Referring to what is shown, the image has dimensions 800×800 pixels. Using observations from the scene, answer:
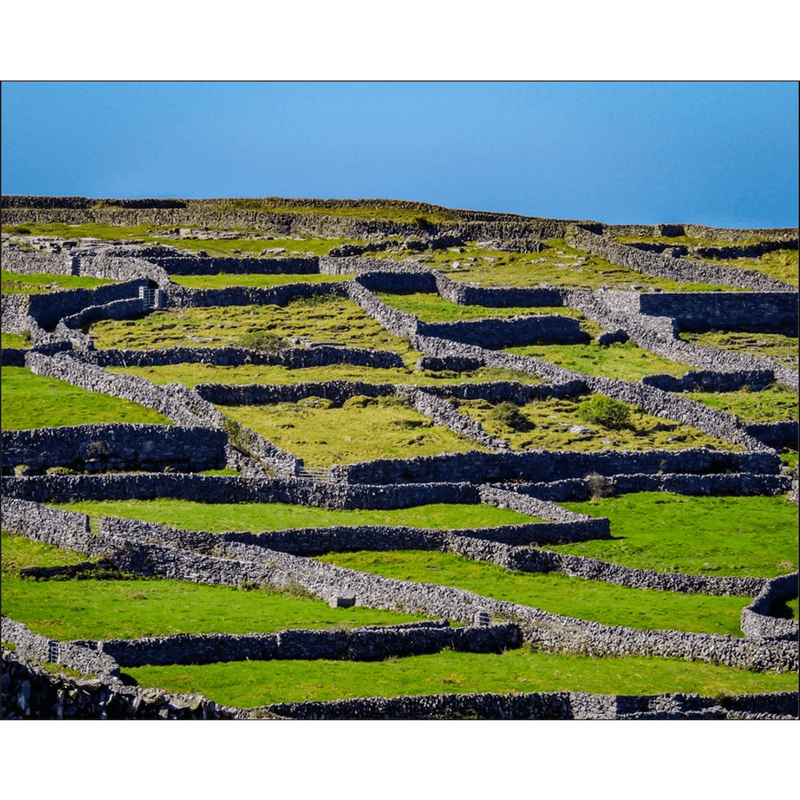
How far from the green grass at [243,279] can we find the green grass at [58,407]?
18.5 m

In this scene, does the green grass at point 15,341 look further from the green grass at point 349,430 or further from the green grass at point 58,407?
the green grass at point 349,430

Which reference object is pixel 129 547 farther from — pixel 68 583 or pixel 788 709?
pixel 788 709

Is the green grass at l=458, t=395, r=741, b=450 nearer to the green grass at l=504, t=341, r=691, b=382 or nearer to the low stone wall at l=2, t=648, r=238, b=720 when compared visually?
the green grass at l=504, t=341, r=691, b=382

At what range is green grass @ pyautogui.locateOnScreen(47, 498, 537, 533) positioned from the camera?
50.6 m

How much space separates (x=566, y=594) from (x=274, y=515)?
9154 mm

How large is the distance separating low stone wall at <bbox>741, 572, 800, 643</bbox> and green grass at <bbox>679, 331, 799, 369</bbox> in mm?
26199

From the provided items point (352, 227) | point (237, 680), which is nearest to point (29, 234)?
point (352, 227)

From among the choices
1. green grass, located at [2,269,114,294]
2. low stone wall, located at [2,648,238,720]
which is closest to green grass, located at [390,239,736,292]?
green grass, located at [2,269,114,294]


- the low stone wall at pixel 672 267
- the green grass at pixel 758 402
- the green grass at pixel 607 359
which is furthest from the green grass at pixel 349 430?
the low stone wall at pixel 672 267

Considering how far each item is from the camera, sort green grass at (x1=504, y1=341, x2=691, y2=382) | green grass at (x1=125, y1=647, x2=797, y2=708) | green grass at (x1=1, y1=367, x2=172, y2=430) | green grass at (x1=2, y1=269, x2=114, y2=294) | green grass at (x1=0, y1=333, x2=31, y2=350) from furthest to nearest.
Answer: green grass at (x1=2, y1=269, x2=114, y2=294) → green grass at (x1=504, y1=341, x2=691, y2=382) → green grass at (x1=0, y1=333, x2=31, y2=350) → green grass at (x1=1, y1=367, x2=172, y2=430) → green grass at (x1=125, y1=647, x2=797, y2=708)

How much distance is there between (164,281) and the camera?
265ft

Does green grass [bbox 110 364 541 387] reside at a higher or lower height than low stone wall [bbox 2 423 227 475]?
higher

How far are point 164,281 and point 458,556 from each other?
1313 inches

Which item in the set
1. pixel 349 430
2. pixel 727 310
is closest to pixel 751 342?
pixel 727 310
